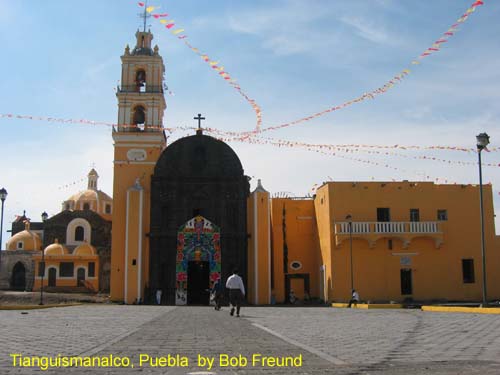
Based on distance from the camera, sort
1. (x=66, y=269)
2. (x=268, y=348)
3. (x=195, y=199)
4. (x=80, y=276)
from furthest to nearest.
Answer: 1. (x=80, y=276)
2. (x=66, y=269)
3. (x=195, y=199)
4. (x=268, y=348)

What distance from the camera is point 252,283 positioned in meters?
37.1

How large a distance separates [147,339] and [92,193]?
2361 inches

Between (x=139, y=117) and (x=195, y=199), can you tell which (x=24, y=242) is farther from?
(x=195, y=199)

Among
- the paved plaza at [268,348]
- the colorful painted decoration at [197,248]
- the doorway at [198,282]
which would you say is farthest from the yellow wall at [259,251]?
the paved plaza at [268,348]

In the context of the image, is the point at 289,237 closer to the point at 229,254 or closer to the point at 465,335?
the point at 229,254

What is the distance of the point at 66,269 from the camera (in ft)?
193

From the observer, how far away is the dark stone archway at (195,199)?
3719 centimetres

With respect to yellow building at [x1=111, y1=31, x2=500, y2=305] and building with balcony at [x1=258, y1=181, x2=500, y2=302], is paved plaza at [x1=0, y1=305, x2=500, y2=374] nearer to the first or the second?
building with balcony at [x1=258, y1=181, x2=500, y2=302]

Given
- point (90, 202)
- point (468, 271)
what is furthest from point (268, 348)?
point (90, 202)

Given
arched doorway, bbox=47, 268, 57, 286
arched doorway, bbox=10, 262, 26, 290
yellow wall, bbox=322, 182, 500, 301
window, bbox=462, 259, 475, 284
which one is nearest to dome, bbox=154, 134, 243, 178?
yellow wall, bbox=322, 182, 500, 301

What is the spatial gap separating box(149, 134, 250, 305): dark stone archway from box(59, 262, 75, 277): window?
24.3m

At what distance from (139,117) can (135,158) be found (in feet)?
10.6

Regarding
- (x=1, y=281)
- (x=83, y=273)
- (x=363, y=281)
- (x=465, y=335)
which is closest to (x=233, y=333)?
(x=465, y=335)

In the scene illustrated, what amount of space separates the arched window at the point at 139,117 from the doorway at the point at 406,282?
19.2 m
